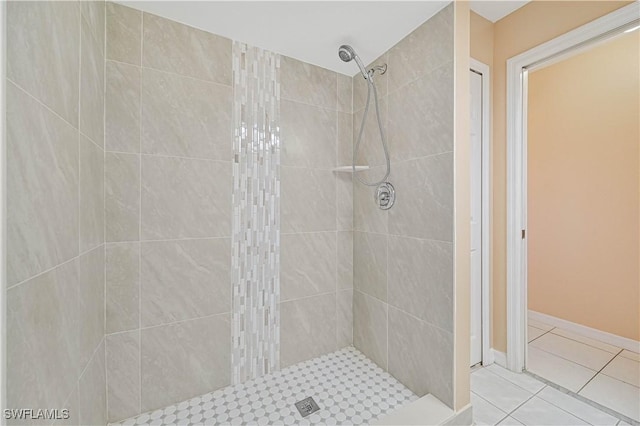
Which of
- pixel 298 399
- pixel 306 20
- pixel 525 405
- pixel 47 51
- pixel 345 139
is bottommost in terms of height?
pixel 525 405

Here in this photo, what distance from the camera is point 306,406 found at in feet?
4.30

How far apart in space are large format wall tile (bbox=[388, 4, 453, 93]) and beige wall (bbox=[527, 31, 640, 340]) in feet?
6.49

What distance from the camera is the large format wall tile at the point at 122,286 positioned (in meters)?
1.21

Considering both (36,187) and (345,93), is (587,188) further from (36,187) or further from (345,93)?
(36,187)

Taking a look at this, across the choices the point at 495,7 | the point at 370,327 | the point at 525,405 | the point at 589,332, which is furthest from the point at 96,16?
the point at 589,332

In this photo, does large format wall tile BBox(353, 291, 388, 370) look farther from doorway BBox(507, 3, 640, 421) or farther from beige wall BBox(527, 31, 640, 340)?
beige wall BBox(527, 31, 640, 340)

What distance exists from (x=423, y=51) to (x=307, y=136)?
0.79 metres

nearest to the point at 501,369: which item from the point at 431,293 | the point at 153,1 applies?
the point at 431,293

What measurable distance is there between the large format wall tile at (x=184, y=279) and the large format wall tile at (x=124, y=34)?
897 millimetres

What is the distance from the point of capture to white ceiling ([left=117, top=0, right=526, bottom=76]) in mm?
1244

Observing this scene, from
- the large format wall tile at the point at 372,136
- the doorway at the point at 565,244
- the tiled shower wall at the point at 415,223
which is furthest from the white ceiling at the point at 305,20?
the doorway at the point at 565,244

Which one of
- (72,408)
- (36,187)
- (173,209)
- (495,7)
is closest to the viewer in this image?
(36,187)

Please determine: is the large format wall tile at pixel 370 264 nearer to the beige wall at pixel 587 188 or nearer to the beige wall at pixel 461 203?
the beige wall at pixel 461 203

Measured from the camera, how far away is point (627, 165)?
207 centimetres
